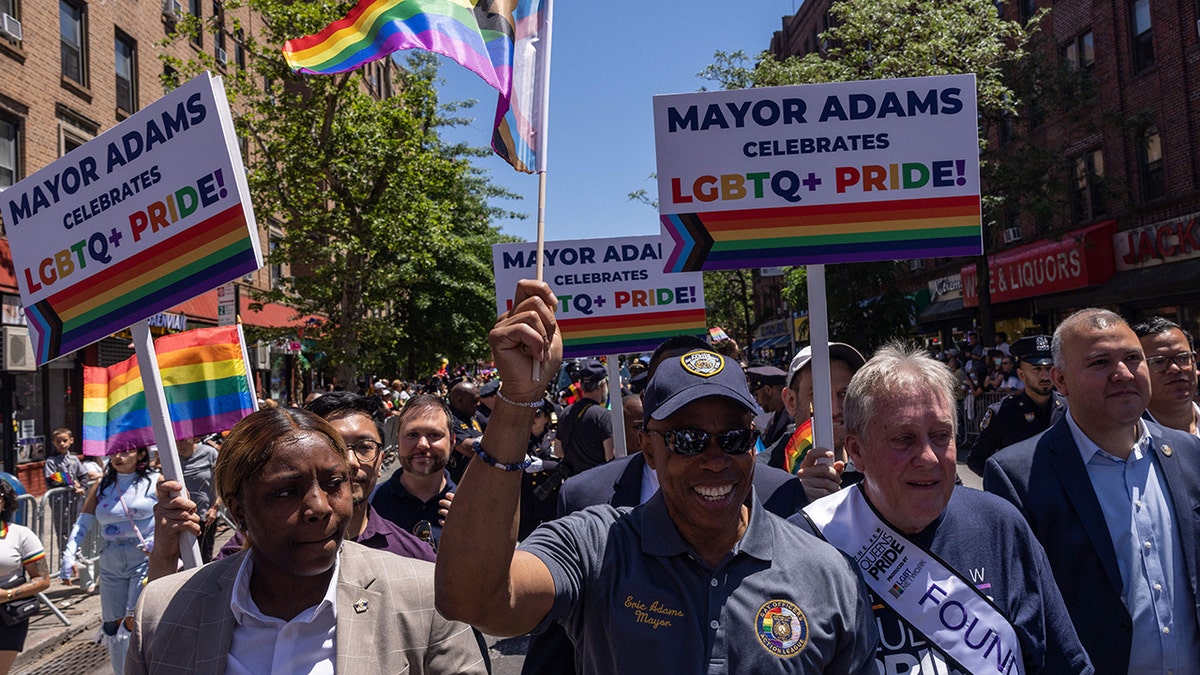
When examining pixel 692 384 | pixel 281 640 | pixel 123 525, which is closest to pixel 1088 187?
pixel 123 525

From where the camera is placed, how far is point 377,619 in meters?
2.67

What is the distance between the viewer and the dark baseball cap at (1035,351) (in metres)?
6.50

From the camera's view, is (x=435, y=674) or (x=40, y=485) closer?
(x=435, y=674)

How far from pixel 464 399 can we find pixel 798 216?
553 centimetres

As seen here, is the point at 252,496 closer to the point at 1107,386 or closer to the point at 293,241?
the point at 1107,386

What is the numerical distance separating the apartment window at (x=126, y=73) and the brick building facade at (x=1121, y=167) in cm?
1617

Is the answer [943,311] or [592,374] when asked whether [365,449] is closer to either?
[592,374]

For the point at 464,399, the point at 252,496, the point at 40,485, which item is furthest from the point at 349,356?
the point at 252,496

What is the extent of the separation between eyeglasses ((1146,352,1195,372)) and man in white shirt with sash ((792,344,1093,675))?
229 cm

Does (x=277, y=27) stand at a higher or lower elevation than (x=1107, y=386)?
higher

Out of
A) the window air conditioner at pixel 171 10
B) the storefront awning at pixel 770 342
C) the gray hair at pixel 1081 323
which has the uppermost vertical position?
the window air conditioner at pixel 171 10

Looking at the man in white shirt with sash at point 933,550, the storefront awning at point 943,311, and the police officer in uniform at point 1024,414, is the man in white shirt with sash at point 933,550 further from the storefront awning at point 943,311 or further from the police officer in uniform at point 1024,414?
the storefront awning at point 943,311

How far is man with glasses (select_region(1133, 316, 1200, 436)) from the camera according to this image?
4.57 metres

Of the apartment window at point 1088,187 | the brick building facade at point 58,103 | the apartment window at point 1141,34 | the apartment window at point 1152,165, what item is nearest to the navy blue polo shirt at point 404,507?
the brick building facade at point 58,103
